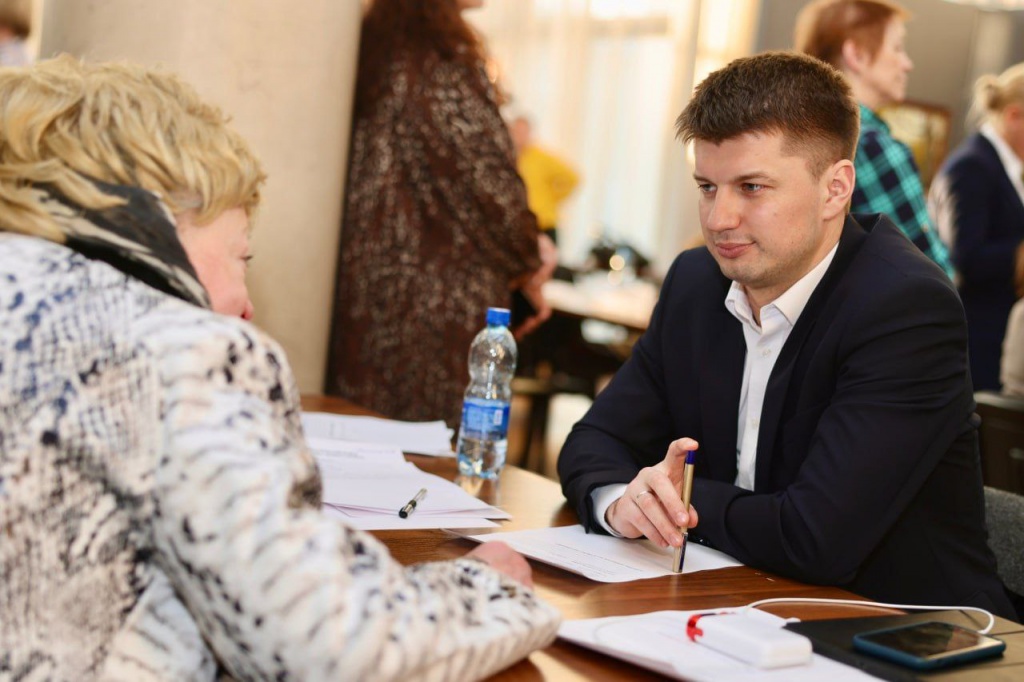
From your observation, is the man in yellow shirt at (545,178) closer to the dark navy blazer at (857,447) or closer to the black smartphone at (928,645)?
the dark navy blazer at (857,447)

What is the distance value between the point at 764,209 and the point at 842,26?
5.70ft

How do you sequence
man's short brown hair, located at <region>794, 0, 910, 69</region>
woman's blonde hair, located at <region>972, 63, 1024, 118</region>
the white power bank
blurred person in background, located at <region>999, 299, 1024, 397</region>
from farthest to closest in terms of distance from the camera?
1. woman's blonde hair, located at <region>972, 63, 1024, 118</region>
2. blurred person in background, located at <region>999, 299, 1024, 397</region>
3. man's short brown hair, located at <region>794, 0, 910, 69</region>
4. the white power bank

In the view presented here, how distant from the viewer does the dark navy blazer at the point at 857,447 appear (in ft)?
5.30

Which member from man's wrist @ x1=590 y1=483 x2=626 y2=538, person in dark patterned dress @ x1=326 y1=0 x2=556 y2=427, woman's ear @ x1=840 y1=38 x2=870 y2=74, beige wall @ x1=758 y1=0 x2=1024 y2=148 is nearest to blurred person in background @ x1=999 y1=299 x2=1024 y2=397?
woman's ear @ x1=840 y1=38 x2=870 y2=74

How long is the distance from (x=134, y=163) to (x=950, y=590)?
1.31 meters

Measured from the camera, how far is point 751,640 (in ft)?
3.80

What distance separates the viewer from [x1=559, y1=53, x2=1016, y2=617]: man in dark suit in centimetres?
162

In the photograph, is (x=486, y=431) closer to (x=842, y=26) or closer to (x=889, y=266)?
(x=889, y=266)

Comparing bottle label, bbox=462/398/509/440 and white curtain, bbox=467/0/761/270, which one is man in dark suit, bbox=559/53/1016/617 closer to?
bottle label, bbox=462/398/509/440

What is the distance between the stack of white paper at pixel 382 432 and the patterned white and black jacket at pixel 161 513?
106cm

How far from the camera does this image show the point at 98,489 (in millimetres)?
Result: 964

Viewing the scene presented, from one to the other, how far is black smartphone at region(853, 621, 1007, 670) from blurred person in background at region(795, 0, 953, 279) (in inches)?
80.3

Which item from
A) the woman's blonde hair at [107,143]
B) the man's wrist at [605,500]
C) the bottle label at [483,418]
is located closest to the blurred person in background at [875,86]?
the bottle label at [483,418]

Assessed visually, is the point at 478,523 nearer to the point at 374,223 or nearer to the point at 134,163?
the point at 134,163
